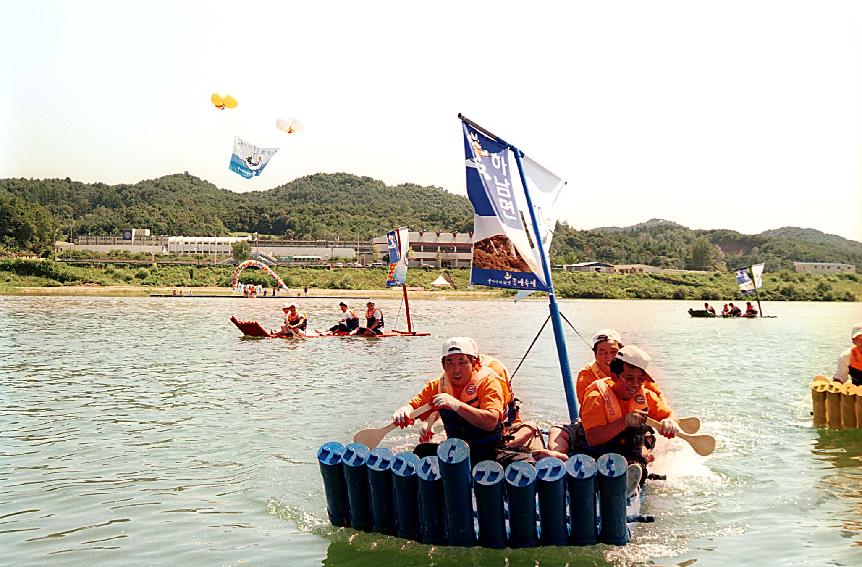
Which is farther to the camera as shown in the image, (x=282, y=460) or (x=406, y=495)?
(x=282, y=460)

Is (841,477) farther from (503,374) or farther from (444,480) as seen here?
(444,480)

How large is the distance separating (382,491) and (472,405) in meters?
1.25

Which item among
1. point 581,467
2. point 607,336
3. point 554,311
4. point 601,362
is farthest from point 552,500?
point 554,311

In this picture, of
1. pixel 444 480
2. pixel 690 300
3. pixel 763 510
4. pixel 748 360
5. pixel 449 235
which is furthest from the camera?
pixel 449 235

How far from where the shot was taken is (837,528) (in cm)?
924

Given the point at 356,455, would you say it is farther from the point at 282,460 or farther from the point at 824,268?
the point at 824,268

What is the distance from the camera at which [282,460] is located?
12.4 meters

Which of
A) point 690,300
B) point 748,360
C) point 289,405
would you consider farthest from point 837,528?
point 690,300

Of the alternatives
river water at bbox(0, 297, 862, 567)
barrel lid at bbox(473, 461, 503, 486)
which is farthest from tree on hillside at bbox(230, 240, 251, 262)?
barrel lid at bbox(473, 461, 503, 486)

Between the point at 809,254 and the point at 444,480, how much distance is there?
168430 millimetres

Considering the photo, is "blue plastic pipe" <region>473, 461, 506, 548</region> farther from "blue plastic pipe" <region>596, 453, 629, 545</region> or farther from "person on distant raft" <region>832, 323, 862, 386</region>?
"person on distant raft" <region>832, 323, 862, 386</region>

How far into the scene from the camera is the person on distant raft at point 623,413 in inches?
332

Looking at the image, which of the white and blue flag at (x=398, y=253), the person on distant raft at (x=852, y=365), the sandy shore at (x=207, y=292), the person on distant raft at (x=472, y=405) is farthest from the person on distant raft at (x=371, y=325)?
the sandy shore at (x=207, y=292)

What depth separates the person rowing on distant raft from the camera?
905 centimetres
